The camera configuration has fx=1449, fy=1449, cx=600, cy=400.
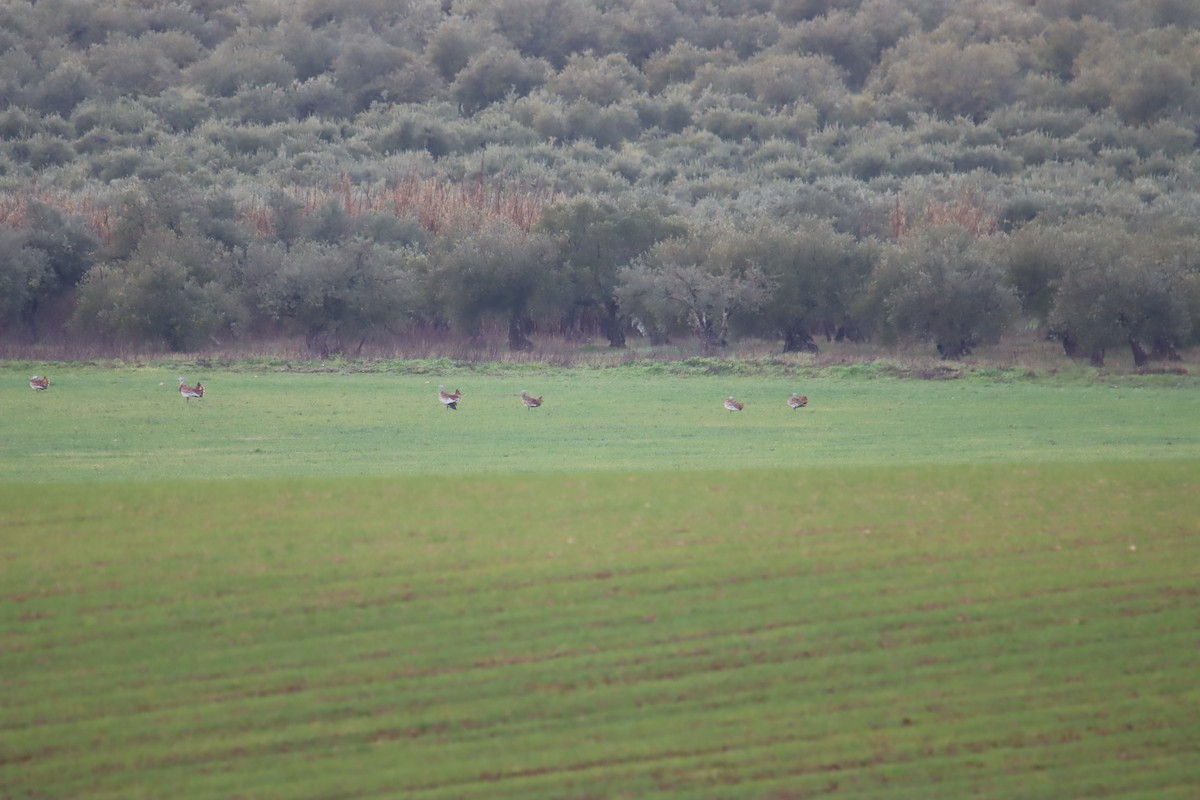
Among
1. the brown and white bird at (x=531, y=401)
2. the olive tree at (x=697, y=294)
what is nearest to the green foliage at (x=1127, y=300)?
the olive tree at (x=697, y=294)

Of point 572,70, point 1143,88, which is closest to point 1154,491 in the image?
point 1143,88

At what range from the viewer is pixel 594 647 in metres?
14.2

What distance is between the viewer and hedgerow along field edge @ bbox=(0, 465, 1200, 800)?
12180 mm

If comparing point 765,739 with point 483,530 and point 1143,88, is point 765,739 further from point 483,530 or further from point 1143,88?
point 1143,88

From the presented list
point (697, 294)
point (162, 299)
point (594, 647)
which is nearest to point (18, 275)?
point (162, 299)

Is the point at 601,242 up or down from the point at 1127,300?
up

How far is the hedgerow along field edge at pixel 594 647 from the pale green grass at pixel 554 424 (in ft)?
16.5

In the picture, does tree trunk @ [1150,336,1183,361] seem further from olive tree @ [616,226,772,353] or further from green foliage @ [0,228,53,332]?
green foliage @ [0,228,53,332]

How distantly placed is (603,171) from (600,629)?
6085cm

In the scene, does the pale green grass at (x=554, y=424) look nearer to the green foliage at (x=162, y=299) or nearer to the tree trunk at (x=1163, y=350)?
the tree trunk at (x=1163, y=350)

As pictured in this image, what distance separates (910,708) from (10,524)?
37.8 ft

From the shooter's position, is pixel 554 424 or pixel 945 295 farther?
pixel 945 295

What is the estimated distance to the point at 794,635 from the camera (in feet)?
47.6

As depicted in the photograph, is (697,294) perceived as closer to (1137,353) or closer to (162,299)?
(1137,353)
